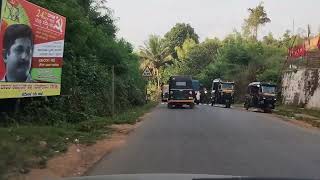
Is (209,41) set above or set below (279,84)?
above

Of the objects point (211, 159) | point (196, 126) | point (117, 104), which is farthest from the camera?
point (117, 104)

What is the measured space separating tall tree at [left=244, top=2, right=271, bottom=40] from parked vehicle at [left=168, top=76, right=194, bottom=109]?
41.8 metres

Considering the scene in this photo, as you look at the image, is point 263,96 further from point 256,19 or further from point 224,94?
point 256,19

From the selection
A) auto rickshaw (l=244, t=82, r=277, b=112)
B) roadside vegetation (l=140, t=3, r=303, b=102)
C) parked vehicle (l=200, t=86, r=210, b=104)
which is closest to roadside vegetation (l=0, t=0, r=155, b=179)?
auto rickshaw (l=244, t=82, r=277, b=112)

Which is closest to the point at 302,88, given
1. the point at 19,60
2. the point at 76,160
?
the point at 19,60

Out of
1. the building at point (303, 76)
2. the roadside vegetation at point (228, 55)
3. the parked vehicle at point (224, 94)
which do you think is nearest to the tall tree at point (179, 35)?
the roadside vegetation at point (228, 55)

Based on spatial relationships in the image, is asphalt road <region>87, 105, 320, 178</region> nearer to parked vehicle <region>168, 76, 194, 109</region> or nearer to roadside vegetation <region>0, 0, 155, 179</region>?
roadside vegetation <region>0, 0, 155, 179</region>

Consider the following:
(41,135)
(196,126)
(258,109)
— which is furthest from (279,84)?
(41,135)

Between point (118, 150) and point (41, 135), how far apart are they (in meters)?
1.93

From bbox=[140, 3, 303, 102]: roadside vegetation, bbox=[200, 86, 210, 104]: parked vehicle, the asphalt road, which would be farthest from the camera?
bbox=[200, 86, 210, 104]: parked vehicle

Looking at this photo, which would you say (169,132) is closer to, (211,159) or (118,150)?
(118,150)

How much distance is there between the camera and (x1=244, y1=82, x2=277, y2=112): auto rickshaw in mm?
42281

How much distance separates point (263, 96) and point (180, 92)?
6352 mm

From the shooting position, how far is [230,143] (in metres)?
16.4
